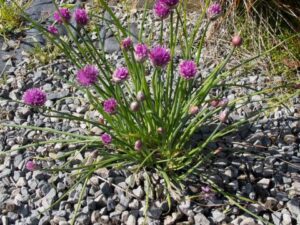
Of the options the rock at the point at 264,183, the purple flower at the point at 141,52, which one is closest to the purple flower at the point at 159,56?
the purple flower at the point at 141,52

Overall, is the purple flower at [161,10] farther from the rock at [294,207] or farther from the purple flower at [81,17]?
the rock at [294,207]

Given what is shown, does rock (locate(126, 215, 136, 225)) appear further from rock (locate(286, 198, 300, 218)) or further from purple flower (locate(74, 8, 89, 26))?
purple flower (locate(74, 8, 89, 26))

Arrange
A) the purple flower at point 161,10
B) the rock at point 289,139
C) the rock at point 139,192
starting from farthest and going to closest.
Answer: the rock at point 289,139, the rock at point 139,192, the purple flower at point 161,10

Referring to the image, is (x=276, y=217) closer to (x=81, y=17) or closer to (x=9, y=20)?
(x=81, y=17)

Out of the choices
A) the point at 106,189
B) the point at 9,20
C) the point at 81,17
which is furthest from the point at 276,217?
the point at 9,20

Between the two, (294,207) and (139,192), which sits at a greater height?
(139,192)

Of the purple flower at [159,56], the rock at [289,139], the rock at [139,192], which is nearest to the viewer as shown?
the purple flower at [159,56]

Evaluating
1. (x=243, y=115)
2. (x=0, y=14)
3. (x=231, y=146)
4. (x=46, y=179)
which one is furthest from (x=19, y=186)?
(x=0, y=14)
